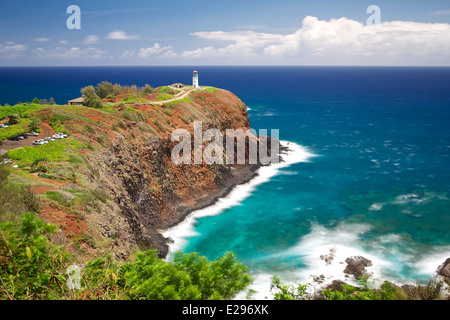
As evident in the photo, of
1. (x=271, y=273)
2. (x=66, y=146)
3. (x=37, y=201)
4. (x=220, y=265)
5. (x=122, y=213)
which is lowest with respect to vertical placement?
→ (x=271, y=273)

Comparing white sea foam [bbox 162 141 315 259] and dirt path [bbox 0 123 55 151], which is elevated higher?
dirt path [bbox 0 123 55 151]

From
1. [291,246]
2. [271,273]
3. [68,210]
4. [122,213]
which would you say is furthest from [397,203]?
[68,210]

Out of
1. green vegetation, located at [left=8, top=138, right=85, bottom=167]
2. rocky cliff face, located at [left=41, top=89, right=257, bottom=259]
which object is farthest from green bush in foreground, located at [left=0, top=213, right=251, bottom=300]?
green vegetation, located at [left=8, top=138, right=85, bottom=167]

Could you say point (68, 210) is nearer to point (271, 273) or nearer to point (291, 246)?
point (271, 273)

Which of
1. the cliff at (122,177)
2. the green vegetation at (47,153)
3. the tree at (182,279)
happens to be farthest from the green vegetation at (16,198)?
the tree at (182,279)

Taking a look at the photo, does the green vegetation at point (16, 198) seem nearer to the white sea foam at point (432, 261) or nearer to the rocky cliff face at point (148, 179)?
the rocky cliff face at point (148, 179)

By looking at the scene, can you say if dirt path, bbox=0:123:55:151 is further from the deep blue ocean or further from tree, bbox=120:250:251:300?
tree, bbox=120:250:251:300
